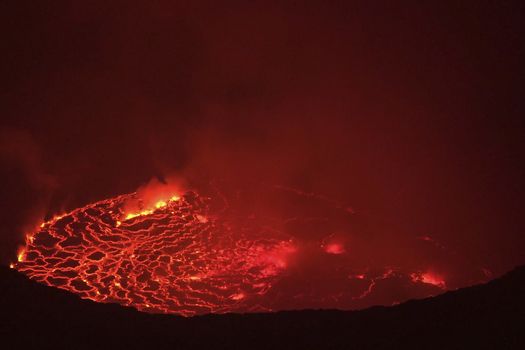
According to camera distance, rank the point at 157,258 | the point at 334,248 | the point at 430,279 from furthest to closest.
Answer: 1. the point at 334,248
2. the point at 430,279
3. the point at 157,258

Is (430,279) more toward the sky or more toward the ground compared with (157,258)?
more toward the ground

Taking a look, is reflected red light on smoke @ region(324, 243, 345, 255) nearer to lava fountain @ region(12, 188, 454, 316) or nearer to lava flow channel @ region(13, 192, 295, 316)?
lava fountain @ region(12, 188, 454, 316)

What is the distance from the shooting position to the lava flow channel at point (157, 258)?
7.10 m

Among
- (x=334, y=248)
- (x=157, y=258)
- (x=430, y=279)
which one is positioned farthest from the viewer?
(x=334, y=248)

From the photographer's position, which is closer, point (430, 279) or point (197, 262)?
point (197, 262)

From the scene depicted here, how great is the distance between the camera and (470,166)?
37.8 ft

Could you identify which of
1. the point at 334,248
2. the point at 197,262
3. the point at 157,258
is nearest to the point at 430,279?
the point at 334,248

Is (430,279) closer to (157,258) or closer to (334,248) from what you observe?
(334,248)

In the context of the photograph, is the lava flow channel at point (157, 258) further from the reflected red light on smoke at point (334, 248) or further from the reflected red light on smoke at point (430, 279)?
the reflected red light on smoke at point (430, 279)

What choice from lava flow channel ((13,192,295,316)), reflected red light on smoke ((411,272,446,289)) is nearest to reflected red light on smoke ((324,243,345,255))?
lava flow channel ((13,192,295,316))

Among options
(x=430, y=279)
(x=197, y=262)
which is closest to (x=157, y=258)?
(x=197, y=262)

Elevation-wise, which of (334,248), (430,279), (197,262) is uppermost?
(334,248)

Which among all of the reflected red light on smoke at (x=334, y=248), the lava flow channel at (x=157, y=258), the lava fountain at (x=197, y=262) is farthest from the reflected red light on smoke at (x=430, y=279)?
the lava flow channel at (x=157, y=258)

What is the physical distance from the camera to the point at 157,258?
25.7ft
